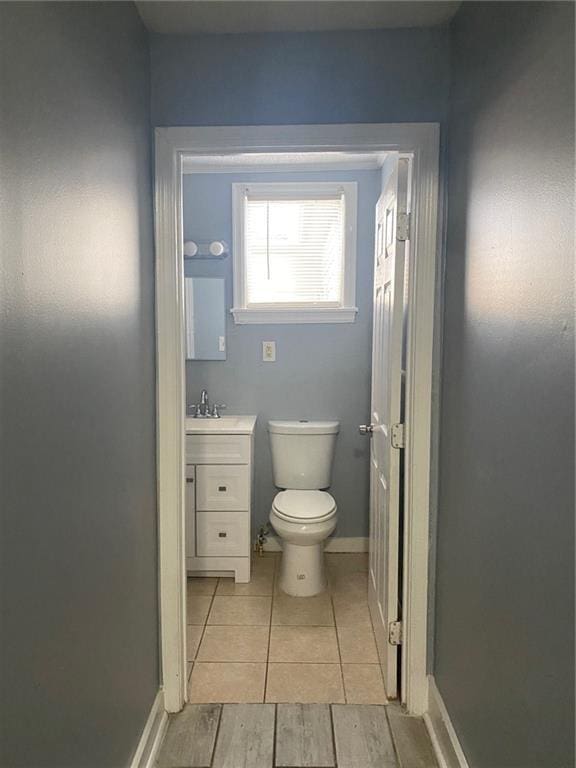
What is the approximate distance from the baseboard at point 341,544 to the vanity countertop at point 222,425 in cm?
78

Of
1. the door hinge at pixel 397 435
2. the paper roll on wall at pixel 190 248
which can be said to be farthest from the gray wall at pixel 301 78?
the paper roll on wall at pixel 190 248

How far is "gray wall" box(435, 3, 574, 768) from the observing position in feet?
3.08

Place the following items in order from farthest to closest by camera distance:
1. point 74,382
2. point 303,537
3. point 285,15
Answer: point 303,537
point 285,15
point 74,382

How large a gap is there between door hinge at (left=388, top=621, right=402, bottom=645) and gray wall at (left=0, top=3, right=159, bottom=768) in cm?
88

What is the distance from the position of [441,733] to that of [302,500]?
1272 millimetres

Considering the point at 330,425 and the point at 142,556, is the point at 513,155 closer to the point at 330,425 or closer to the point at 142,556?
the point at 142,556

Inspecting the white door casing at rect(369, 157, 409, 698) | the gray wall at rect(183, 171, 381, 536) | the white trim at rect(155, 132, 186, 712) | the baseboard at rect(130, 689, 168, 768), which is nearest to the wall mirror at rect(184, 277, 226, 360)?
the gray wall at rect(183, 171, 381, 536)

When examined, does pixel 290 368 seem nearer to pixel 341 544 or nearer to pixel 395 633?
pixel 341 544

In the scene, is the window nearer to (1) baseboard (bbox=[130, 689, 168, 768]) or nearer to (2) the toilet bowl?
(2) the toilet bowl

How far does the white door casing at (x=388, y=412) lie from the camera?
71.7 inches

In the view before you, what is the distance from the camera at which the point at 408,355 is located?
1765mm

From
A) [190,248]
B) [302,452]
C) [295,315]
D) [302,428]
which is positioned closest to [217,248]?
[190,248]

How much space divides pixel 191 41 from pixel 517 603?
187 cm

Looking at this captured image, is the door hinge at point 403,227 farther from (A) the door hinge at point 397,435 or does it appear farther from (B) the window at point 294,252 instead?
(B) the window at point 294,252
